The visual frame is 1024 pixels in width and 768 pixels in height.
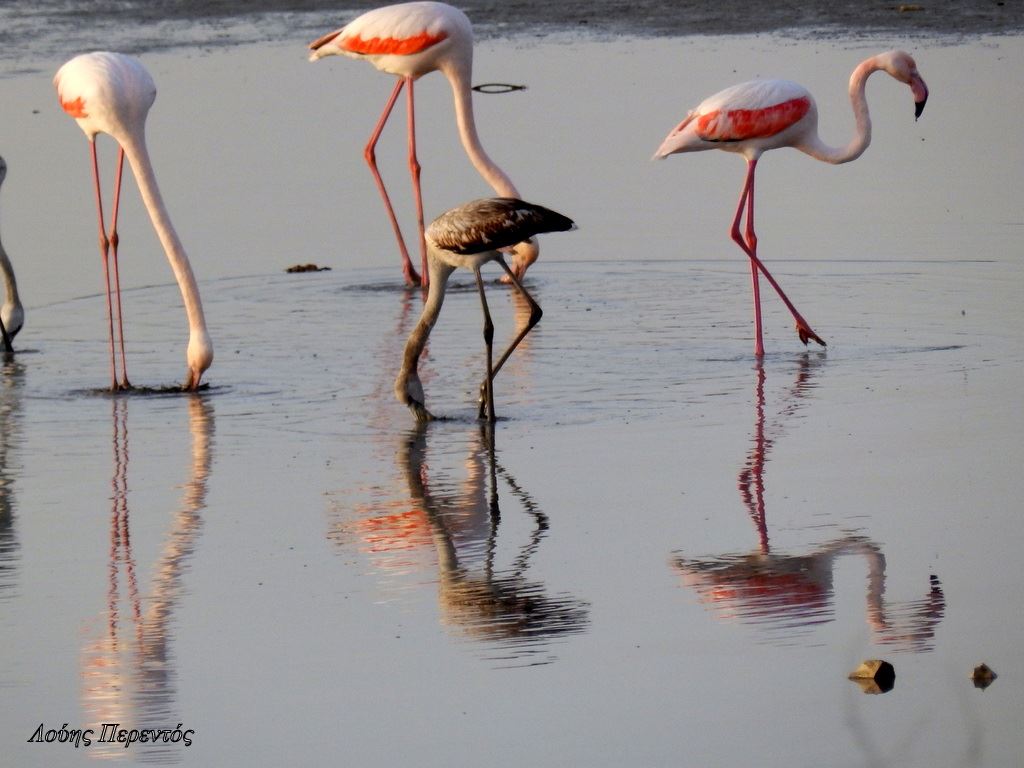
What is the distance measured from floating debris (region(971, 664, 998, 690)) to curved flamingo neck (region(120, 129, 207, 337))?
4748mm

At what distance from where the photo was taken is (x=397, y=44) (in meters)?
12.6

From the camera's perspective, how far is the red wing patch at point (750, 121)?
1012cm

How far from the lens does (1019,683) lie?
4867 mm

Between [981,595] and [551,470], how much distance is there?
81.1 inches

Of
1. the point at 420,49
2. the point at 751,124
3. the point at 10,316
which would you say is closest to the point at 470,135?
the point at 420,49

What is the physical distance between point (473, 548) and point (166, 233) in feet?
11.5

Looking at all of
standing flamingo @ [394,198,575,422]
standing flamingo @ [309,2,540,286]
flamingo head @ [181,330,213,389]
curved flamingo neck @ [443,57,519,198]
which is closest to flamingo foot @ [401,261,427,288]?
standing flamingo @ [309,2,540,286]

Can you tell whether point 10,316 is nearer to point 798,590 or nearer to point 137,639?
point 137,639

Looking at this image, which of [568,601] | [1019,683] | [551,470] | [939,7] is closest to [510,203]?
[551,470]

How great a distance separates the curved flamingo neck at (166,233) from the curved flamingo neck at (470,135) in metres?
3.09

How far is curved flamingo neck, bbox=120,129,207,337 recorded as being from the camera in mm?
8969

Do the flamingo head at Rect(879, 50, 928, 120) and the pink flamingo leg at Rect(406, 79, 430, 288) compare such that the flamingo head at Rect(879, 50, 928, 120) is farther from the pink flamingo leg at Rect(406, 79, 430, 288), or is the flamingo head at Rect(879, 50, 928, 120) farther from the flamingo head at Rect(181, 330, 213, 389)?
the flamingo head at Rect(181, 330, 213, 389)

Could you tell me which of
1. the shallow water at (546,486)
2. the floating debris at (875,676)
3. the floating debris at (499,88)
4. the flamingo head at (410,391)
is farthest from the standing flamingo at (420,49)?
the floating debris at (875,676)

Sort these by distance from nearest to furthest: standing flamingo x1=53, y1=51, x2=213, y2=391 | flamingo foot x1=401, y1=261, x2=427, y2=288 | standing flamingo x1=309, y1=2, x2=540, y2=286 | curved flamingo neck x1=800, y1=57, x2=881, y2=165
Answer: standing flamingo x1=53, y1=51, x2=213, y2=391 < curved flamingo neck x1=800, y1=57, x2=881, y2=165 < flamingo foot x1=401, y1=261, x2=427, y2=288 < standing flamingo x1=309, y1=2, x2=540, y2=286
